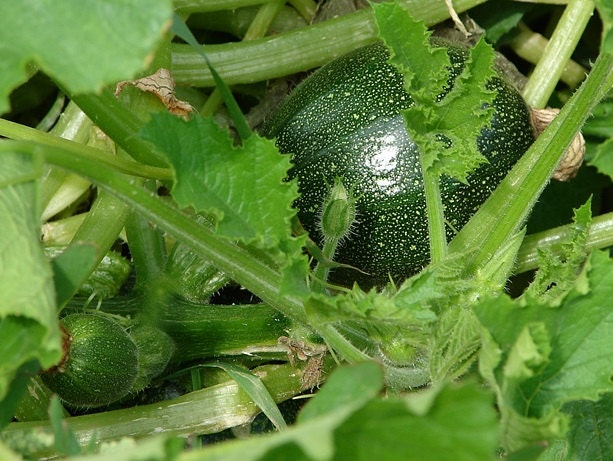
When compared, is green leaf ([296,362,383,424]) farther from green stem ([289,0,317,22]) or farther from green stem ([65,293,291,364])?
green stem ([289,0,317,22])

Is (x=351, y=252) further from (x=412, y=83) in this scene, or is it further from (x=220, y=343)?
(x=412, y=83)

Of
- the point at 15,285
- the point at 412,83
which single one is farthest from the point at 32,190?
the point at 412,83

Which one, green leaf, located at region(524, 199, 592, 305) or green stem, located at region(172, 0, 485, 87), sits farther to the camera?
green stem, located at region(172, 0, 485, 87)

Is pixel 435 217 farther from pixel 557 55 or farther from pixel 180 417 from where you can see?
pixel 557 55

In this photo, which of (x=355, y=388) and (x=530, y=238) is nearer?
(x=355, y=388)

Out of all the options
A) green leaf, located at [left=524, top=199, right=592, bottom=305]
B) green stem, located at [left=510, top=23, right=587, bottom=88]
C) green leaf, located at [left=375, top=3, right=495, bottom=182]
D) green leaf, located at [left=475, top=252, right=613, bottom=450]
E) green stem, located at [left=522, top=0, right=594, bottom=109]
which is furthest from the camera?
green stem, located at [left=510, top=23, right=587, bottom=88]

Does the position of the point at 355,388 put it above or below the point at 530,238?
above

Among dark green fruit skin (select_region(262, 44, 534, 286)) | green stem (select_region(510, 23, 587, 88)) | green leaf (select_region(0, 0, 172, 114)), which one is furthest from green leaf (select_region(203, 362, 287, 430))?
green stem (select_region(510, 23, 587, 88))
